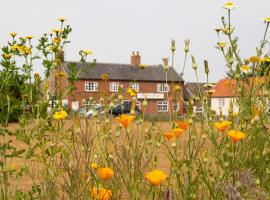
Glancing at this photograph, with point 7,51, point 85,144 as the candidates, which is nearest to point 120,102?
point 85,144

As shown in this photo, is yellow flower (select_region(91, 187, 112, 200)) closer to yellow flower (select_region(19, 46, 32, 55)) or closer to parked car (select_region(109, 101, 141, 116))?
parked car (select_region(109, 101, 141, 116))

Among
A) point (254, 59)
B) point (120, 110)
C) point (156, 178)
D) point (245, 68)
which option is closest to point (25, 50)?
point (120, 110)

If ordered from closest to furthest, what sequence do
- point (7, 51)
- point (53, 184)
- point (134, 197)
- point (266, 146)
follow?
point (134, 197) < point (53, 184) < point (266, 146) < point (7, 51)

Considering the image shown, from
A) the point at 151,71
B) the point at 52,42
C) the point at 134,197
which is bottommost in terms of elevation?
the point at 134,197

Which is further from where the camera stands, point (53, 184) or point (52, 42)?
point (52, 42)

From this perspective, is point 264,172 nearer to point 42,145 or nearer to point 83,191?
point 83,191

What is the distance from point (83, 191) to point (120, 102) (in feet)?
2.55

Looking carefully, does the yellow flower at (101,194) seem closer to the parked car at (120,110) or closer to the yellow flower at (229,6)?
the parked car at (120,110)

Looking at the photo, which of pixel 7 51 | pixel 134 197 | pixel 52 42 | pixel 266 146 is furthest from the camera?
pixel 52 42

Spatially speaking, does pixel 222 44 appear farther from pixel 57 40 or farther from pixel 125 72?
pixel 125 72

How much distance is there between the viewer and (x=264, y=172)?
9.87 feet

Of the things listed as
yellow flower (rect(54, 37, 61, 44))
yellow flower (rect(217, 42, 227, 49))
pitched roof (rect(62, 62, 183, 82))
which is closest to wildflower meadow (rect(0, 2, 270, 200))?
yellow flower (rect(217, 42, 227, 49))

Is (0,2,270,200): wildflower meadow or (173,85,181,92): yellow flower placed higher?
(173,85,181,92): yellow flower

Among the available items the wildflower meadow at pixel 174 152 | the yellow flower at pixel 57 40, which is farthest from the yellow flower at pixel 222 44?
the yellow flower at pixel 57 40
